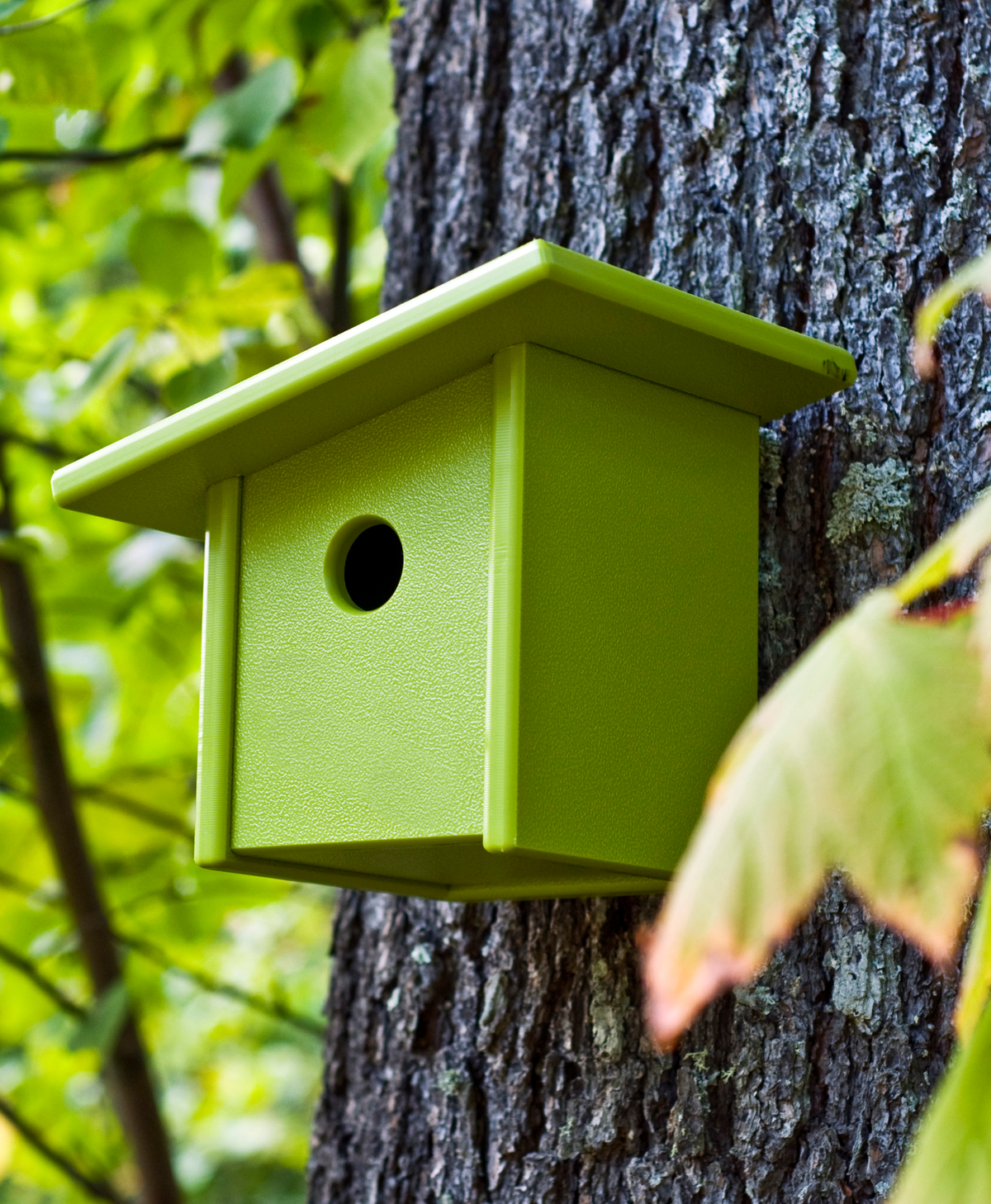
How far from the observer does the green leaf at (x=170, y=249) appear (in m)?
2.19

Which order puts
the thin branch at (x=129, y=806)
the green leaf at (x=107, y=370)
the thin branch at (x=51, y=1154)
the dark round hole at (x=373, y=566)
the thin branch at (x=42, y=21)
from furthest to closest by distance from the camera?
the thin branch at (x=129, y=806)
the thin branch at (x=51, y=1154)
the green leaf at (x=107, y=370)
the thin branch at (x=42, y=21)
the dark round hole at (x=373, y=566)

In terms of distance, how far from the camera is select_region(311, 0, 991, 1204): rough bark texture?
1196mm

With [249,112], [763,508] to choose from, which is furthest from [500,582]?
[249,112]

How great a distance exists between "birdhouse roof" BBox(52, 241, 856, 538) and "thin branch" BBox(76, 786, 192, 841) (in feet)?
4.05

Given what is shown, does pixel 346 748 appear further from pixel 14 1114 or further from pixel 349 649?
pixel 14 1114

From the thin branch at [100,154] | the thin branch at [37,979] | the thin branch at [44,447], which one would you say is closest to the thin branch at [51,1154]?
the thin branch at [37,979]

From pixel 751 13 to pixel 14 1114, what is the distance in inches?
79.4

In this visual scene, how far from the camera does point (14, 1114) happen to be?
2326mm

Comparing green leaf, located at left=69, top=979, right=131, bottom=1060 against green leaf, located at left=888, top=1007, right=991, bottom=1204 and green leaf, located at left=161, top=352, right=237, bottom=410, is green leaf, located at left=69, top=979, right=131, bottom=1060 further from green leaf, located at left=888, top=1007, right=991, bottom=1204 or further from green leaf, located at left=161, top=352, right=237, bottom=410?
green leaf, located at left=888, top=1007, right=991, bottom=1204

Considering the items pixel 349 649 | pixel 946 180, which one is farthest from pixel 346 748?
pixel 946 180

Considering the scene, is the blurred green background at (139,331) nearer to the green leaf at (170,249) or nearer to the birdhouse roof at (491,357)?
the green leaf at (170,249)

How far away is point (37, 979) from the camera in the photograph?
2391 mm

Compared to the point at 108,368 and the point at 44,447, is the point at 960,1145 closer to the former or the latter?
the point at 108,368

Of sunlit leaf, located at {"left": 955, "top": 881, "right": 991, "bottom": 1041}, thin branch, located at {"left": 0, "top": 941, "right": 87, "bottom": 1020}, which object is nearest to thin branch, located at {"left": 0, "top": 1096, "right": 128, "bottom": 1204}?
thin branch, located at {"left": 0, "top": 941, "right": 87, "bottom": 1020}
